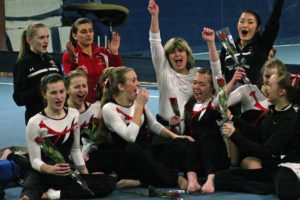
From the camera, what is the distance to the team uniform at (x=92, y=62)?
193 inches

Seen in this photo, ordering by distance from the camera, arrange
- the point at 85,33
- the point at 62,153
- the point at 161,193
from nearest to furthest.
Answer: the point at 161,193 → the point at 62,153 → the point at 85,33

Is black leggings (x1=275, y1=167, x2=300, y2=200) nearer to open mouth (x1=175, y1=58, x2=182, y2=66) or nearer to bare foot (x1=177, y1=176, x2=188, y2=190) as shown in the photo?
bare foot (x1=177, y1=176, x2=188, y2=190)

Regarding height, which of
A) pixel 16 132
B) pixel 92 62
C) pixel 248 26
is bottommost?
pixel 16 132

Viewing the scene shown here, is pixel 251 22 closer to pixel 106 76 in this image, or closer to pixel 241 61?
pixel 241 61

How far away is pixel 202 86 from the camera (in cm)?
450

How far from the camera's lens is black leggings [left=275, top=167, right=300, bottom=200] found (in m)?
3.90

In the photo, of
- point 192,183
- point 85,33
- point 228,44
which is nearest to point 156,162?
point 192,183

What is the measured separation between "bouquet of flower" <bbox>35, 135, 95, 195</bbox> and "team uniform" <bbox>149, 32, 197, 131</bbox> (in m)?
0.84

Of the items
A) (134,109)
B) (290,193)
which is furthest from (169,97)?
(290,193)

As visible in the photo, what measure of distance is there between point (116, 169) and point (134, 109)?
0.35 meters

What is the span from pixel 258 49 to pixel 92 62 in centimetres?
104

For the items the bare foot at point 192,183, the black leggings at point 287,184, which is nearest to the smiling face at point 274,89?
the black leggings at point 287,184

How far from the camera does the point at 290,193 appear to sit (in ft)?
12.8

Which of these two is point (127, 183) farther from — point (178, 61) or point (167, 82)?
point (178, 61)
